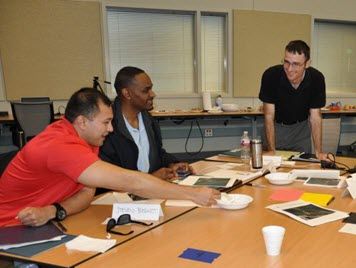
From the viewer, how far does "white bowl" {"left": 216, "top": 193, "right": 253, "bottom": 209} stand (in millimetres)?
1586

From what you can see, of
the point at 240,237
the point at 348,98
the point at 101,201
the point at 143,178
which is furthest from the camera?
the point at 348,98

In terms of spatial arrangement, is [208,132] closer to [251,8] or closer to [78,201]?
[251,8]

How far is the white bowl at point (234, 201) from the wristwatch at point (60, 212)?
0.65 meters

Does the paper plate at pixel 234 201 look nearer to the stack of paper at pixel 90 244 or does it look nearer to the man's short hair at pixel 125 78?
the stack of paper at pixel 90 244

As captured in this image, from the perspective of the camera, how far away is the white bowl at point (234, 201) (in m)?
1.59

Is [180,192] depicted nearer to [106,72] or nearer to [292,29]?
[106,72]

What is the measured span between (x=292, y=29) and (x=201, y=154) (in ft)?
8.29

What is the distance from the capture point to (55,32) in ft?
16.5

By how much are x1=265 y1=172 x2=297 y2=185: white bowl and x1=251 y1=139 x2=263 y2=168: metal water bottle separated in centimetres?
23

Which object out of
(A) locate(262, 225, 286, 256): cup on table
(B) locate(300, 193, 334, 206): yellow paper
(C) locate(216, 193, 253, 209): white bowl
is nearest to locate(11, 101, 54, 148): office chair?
(C) locate(216, 193, 253, 209): white bowl

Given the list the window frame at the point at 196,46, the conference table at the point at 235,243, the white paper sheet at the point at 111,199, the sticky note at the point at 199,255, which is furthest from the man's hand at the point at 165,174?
the window frame at the point at 196,46

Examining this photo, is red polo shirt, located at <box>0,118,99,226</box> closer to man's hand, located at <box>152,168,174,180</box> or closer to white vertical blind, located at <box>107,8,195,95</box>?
man's hand, located at <box>152,168,174,180</box>

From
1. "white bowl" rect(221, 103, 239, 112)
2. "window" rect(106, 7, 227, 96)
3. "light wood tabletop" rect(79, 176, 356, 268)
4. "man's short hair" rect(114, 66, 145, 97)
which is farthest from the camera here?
"window" rect(106, 7, 227, 96)

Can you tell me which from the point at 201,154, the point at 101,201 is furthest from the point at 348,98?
the point at 101,201
